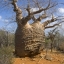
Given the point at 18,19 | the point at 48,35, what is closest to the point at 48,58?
the point at 18,19

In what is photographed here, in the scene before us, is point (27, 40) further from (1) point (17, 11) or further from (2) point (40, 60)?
Result: (1) point (17, 11)

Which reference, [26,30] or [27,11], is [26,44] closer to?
[26,30]

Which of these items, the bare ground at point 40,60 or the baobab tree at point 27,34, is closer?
the bare ground at point 40,60

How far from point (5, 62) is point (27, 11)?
4.24 metres

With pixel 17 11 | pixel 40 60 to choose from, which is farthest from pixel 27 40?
pixel 17 11

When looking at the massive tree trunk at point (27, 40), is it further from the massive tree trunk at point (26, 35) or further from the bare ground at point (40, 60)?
the bare ground at point (40, 60)

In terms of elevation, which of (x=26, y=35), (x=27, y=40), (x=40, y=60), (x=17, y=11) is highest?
(x=17, y=11)

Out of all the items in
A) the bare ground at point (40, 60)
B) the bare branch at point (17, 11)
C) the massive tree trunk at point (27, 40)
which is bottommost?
the bare ground at point (40, 60)

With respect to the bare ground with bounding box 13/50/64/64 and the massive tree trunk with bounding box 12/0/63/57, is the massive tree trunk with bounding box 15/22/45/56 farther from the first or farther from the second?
the bare ground with bounding box 13/50/64/64

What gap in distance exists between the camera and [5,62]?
873 cm

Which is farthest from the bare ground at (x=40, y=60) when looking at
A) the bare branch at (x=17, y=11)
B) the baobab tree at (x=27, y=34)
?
the bare branch at (x=17, y=11)

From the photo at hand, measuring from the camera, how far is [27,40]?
40.3 feet

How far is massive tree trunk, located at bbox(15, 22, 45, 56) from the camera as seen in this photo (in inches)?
483

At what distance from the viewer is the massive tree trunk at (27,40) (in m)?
12.3
